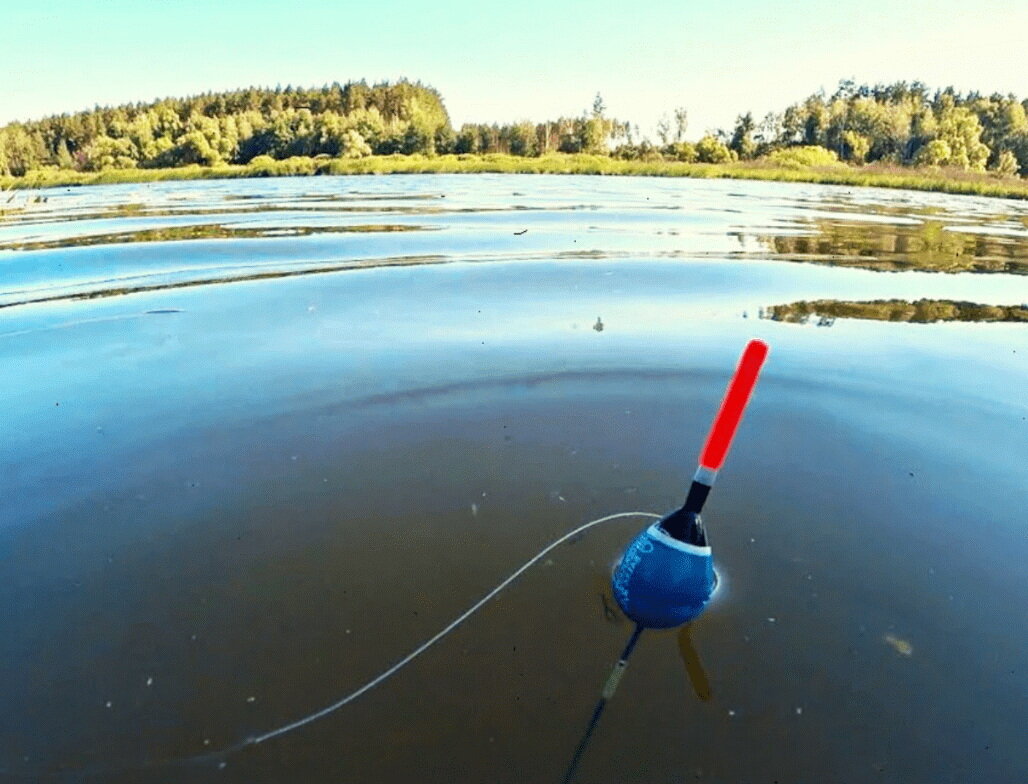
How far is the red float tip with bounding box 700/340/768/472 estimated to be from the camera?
8.02ft

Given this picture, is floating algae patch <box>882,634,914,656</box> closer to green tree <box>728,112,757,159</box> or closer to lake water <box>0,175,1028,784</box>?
lake water <box>0,175,1028,784</box>

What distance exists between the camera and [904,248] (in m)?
13.8

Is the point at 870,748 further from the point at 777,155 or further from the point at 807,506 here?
the point at 777,155

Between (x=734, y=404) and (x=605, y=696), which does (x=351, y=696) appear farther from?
(x=734, y=404)

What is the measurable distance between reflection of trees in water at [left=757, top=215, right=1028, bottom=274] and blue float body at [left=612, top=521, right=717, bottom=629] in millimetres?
10497

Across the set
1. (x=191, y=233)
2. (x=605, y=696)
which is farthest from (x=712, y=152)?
(x=605, y=696)

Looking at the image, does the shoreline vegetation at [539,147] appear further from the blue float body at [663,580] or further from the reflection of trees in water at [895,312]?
the blue float body at [663,580]

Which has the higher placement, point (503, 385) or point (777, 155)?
point (777, 155)

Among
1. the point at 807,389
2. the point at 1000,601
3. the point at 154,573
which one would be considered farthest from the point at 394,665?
the point at 807,389

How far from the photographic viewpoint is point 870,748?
2227 mm

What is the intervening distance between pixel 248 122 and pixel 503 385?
341 feet

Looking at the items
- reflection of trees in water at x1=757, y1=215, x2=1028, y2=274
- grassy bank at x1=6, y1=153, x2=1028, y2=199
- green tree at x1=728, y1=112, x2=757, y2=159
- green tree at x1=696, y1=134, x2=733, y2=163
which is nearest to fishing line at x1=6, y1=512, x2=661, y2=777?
reflection of trees in water at x1=757, y1=215, x2=1028, y2=274

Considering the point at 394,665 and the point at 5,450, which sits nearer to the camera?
the point at 394,665

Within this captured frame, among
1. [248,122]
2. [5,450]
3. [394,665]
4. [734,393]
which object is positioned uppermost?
[248,122]
